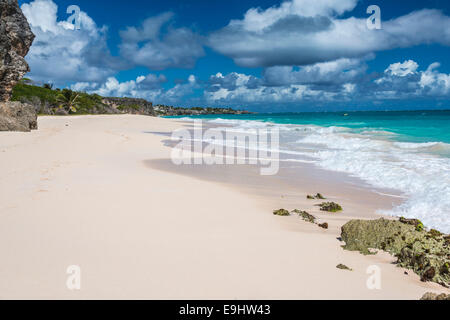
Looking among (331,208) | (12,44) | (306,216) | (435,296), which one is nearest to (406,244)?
(435,296)

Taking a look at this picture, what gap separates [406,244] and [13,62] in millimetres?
21408

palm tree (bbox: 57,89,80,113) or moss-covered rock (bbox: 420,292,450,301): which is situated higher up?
palm tree (bbox: 57,89,80,113)

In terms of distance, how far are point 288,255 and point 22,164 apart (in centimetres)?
742

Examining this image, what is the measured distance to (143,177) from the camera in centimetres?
761

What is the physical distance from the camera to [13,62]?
1803 centimetres

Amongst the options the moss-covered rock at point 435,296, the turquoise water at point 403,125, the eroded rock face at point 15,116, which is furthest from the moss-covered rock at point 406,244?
the turquoise water at point 403,125

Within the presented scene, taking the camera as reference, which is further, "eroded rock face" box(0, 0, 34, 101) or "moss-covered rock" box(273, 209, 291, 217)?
"eroded rock face" box(0, 0, 34, 101)

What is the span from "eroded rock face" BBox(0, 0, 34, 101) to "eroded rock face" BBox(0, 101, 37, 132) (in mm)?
1841

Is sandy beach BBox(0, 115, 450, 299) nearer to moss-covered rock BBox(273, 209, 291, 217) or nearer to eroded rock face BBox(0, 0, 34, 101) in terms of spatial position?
moss-covered rock BBox(273, 209, 291, 217)

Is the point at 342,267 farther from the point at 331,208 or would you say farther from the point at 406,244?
the point at 331,208

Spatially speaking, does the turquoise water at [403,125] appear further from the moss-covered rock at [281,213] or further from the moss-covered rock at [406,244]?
the moss-covered rock at [406,244]

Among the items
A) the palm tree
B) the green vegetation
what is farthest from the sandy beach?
the palm tree

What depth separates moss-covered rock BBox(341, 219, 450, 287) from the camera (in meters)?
3.28
